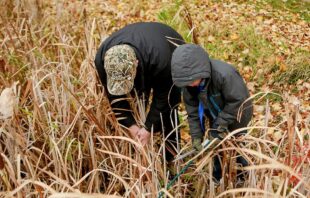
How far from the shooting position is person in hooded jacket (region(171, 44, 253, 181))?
1.99 m

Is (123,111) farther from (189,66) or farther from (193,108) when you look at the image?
(189,66)

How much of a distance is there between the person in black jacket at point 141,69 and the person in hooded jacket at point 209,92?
→ 0.56ft

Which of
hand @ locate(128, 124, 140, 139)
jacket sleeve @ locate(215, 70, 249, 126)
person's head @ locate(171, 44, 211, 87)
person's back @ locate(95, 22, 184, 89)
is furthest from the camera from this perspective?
hand @ locate(128, 124, 140, 139)

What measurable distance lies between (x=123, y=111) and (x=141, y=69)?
387mm

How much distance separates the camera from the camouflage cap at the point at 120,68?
80.2 inches

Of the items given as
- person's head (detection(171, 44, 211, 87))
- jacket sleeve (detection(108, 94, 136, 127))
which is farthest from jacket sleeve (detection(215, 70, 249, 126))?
jacket sleeve (detection(108, 94, 136, 127))

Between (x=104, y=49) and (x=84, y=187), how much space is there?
80 centimetres

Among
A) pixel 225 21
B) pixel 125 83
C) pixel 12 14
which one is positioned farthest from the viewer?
pixel 225 21

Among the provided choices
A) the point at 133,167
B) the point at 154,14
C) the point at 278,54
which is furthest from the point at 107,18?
the point at 133,167

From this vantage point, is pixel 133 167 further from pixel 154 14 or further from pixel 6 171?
pixel 154 14

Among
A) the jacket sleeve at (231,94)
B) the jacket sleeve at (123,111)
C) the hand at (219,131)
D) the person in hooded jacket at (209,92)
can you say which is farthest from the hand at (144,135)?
the jacket sleeve at (231,94)

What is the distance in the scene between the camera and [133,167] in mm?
Result: 2115

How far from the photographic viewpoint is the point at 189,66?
77.9 inches

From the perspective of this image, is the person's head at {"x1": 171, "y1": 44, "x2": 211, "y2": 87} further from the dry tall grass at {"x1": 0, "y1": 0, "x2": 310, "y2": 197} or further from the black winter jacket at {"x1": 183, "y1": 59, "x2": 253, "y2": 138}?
the dry tall grass at {"x1": 0, "y1": 0, "x2": 310, "y2": 197}
